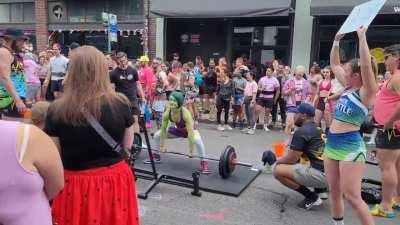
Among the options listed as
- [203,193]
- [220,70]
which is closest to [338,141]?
[203,193]

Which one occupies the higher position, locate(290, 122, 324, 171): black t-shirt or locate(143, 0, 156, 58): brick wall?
locate(143, 0, 156, 58): brick wall

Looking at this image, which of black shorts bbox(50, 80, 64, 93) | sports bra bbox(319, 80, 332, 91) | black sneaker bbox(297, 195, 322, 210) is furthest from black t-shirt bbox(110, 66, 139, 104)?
sports bra bbox(319, 80, 332, 91)

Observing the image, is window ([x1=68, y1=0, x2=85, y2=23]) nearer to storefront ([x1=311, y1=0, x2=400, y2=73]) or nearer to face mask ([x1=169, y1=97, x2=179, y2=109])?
storefront ([x1=311, y1=0, x2=400, y2=73])

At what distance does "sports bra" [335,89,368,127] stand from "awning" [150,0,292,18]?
960 cm

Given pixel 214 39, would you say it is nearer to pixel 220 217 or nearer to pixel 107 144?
pixel 220 217

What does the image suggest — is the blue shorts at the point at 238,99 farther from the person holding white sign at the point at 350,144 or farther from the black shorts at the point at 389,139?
the person holding white sign at the point at 350,144

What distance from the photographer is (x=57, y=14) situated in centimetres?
1727

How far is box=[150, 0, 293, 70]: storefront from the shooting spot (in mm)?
13086

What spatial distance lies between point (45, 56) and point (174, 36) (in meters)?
5.50

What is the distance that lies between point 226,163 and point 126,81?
2.88 metres

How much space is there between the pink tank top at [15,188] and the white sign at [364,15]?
2530mm

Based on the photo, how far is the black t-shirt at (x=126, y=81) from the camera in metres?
7.58

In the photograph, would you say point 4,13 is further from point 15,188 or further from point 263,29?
point 15,188

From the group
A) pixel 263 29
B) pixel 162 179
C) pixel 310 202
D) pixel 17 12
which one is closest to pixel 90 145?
pixel 162 179
